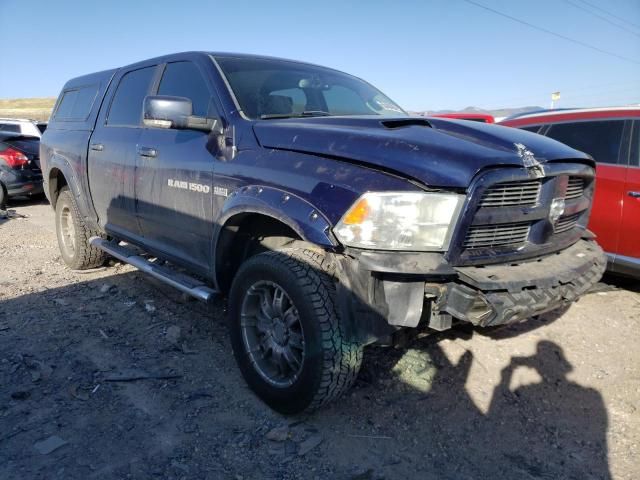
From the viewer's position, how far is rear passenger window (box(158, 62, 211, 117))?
3297 millimetres

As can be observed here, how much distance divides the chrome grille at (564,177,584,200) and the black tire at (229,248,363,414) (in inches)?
61.0

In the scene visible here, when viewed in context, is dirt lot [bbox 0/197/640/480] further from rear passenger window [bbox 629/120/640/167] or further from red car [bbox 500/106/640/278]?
rear passenger window [bbox 629/120/640/167]

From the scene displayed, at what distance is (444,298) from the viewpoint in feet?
7.16

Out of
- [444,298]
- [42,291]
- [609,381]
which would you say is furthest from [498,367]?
[42,291]

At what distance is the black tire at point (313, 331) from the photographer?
91.5 inches

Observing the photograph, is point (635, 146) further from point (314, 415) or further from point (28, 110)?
point (28, 110)

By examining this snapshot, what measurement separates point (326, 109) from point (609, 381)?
265 cm

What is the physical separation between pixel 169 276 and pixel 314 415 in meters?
1.44

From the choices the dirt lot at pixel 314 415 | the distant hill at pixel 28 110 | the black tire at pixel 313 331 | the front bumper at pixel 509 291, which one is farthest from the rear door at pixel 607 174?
the distant hill at pixel 28 110

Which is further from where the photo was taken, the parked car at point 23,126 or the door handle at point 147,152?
the parked car at point 23,126

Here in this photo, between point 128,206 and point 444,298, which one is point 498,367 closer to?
point 444,298

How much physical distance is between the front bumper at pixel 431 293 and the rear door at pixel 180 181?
119 cm

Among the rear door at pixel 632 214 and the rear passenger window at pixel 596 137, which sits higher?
the rear passenger window at pixel 596 137

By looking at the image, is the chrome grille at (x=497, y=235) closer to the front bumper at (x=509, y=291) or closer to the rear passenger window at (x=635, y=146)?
the front bumper at (x=509, y=291)
